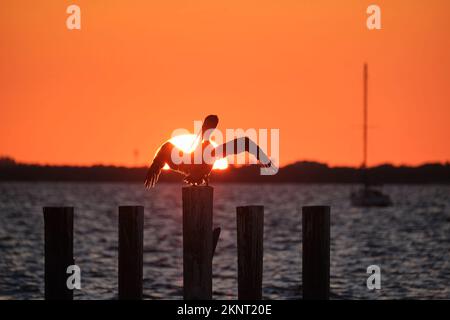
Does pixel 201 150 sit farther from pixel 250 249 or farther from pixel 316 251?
pixel 316 251

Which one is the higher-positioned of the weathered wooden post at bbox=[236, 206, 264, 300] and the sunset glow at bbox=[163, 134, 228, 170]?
the sunset glow at bbox=[163, 134, 228, 170]

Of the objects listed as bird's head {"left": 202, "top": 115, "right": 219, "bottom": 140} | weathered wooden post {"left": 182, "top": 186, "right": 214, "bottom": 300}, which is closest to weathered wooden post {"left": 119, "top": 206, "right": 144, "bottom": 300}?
weathered wooden post {"left": 182, "top": 186, "right": 214, "bottom": 300}

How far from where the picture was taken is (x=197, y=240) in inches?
536

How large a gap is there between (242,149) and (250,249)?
1.53 metres

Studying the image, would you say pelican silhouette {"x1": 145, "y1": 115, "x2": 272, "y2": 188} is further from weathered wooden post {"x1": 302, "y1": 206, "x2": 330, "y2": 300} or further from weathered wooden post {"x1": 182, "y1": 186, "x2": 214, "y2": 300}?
weathered wooden post {"x1": 302, "y1": 206, "x2": 330, "y2": 300}

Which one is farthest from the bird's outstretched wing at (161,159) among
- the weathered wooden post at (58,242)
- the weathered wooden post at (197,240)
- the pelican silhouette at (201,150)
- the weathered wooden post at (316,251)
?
the weathered wooden post at (316,251)

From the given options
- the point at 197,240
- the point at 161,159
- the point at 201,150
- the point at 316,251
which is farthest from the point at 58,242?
the point at 316,251

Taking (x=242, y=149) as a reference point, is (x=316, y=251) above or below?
below

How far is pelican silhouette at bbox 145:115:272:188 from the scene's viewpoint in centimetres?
1373

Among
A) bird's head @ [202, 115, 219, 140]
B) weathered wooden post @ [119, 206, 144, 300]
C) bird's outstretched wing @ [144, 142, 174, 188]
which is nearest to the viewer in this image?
bird's head @ [202, 115, 219, 140]

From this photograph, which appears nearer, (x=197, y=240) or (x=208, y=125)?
(x=197, y=240)

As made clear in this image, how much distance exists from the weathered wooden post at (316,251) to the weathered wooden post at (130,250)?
226 cm

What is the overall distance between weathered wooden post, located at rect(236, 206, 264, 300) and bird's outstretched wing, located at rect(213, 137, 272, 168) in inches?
30.1
